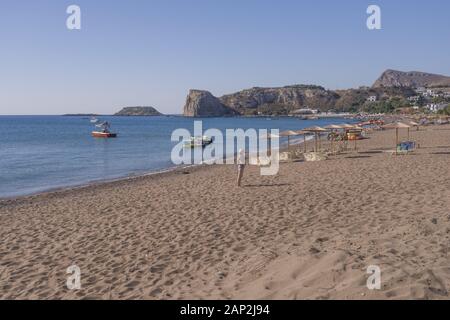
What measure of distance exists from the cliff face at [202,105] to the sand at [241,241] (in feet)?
583

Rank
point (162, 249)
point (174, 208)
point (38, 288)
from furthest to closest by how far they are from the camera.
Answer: point (174, 208), point (162, 249), point (38, 288)

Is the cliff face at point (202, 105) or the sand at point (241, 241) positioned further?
the cliff face at point (202, 105)

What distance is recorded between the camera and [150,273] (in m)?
5.94

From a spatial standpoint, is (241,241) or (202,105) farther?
(202,105)

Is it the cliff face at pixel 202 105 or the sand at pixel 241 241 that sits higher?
the cliff face at pixel 202 105

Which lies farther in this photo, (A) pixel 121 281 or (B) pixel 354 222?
(B) pixel 354 222

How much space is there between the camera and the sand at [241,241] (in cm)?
484

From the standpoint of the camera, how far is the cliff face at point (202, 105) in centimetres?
18900

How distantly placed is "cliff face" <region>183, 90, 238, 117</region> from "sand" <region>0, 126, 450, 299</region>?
178 metres

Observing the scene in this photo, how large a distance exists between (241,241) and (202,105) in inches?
7271

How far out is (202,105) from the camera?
190 m
